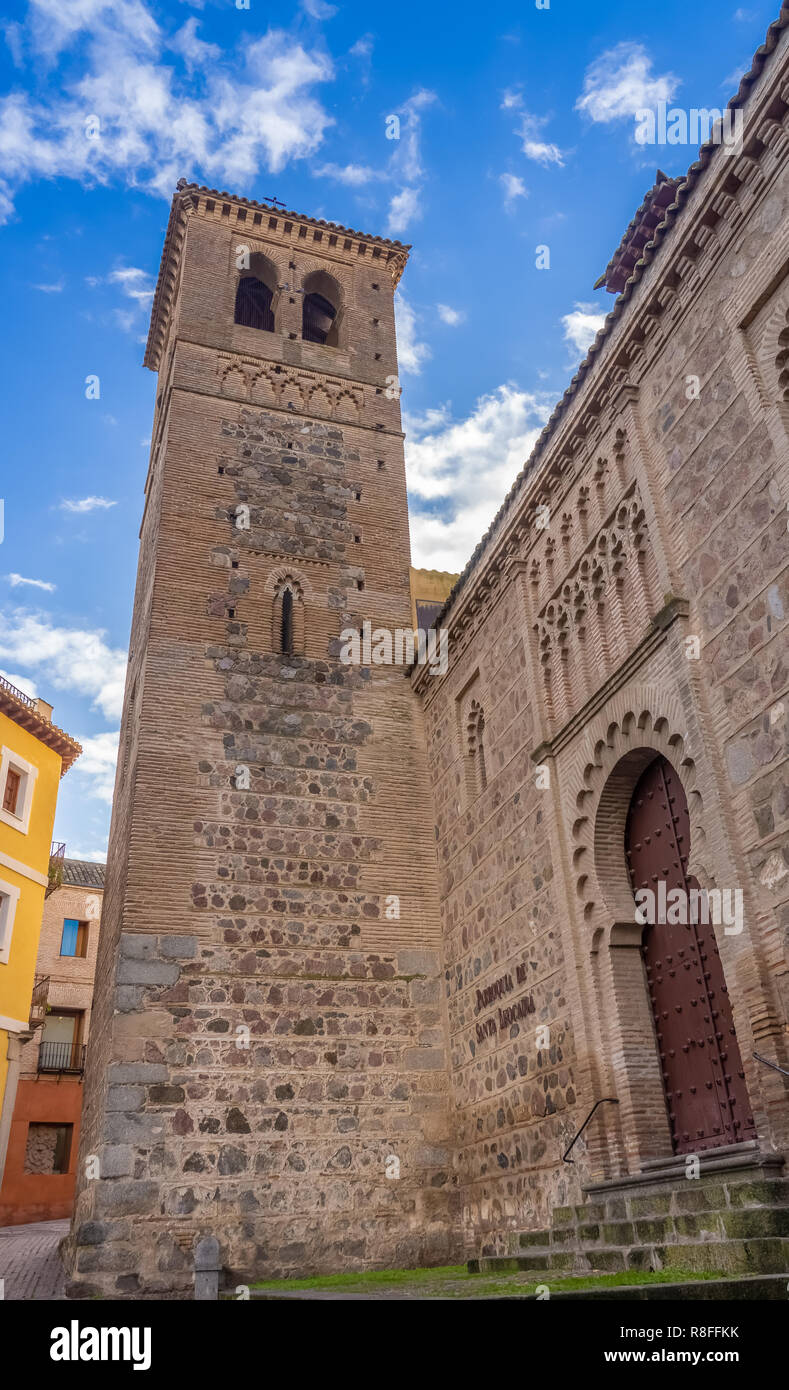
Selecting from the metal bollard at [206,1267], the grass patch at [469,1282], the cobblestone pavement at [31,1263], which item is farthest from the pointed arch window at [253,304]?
the grass patch at [469,1282]

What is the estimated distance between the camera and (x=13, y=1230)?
16.0 m

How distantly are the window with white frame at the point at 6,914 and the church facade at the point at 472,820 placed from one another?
6.48 meters

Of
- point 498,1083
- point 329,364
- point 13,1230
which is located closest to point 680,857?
point 498,1083

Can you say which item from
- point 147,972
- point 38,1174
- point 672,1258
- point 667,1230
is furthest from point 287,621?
point 38,1174

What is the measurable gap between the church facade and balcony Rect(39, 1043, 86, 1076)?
11.3 metres

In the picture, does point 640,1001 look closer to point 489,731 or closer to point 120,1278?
point 489,731

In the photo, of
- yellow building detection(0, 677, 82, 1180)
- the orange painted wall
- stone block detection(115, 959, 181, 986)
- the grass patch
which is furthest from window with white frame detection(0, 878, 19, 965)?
the grass patch

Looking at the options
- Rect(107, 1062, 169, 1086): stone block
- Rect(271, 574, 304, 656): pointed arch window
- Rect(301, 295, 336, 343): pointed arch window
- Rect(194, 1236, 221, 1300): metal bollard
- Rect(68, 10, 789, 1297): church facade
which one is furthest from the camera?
Rect(301, 295, 336, 343): pointed arch window

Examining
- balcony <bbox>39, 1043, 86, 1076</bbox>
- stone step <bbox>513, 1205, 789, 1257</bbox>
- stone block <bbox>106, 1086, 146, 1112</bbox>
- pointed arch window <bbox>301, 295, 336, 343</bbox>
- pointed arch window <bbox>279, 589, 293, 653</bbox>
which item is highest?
pointed arch window <bbox>301, 295, 336, 343</bbox>

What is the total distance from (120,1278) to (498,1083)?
343 centimetres

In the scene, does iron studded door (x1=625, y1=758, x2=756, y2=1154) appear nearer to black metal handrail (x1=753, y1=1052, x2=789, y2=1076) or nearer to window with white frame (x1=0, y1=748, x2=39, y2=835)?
black metal handrail (x1=753, y1=1052, x2=789, y2=1076)

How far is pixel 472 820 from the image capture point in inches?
396

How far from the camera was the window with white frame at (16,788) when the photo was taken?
1806 cm

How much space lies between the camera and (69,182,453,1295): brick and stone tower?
8.72 m
